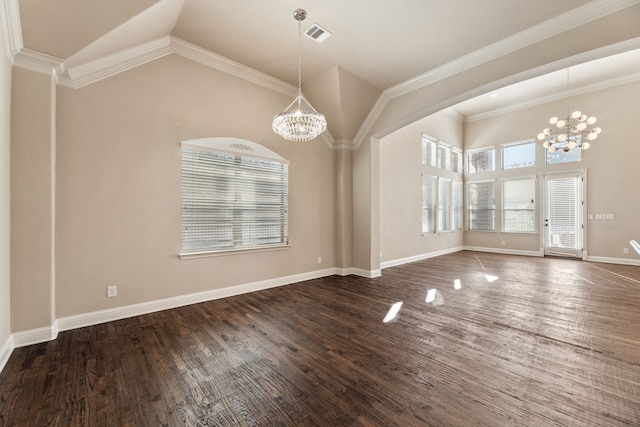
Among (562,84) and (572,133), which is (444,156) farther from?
(562,84)

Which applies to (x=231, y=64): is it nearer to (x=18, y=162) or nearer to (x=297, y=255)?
(x=18, y=162)

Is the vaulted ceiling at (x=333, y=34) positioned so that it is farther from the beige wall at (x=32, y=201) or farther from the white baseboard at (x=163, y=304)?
the white baseboard at (x=163, y=304)

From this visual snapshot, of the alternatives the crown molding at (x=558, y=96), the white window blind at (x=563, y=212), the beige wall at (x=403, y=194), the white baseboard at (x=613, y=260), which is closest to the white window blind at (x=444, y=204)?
the beige wall at (x=403, y=194)

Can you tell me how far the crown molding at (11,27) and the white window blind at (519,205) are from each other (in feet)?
34.3

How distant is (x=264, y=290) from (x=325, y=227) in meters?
1.74

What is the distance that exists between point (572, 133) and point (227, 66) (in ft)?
25.8

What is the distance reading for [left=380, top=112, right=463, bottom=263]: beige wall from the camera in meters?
6.32

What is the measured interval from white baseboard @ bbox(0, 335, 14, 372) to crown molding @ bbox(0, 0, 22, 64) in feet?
8.44

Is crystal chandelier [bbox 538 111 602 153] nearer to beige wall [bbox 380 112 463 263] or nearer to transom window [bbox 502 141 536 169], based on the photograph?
transom window [bbox 502 141 536 169]

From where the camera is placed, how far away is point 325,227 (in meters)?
5.43

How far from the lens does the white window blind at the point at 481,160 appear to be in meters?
8.70

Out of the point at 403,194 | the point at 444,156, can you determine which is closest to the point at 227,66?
the point at 403,194

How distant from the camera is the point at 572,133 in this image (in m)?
6.43

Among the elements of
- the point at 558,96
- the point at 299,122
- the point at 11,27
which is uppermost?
the point at 558,96
